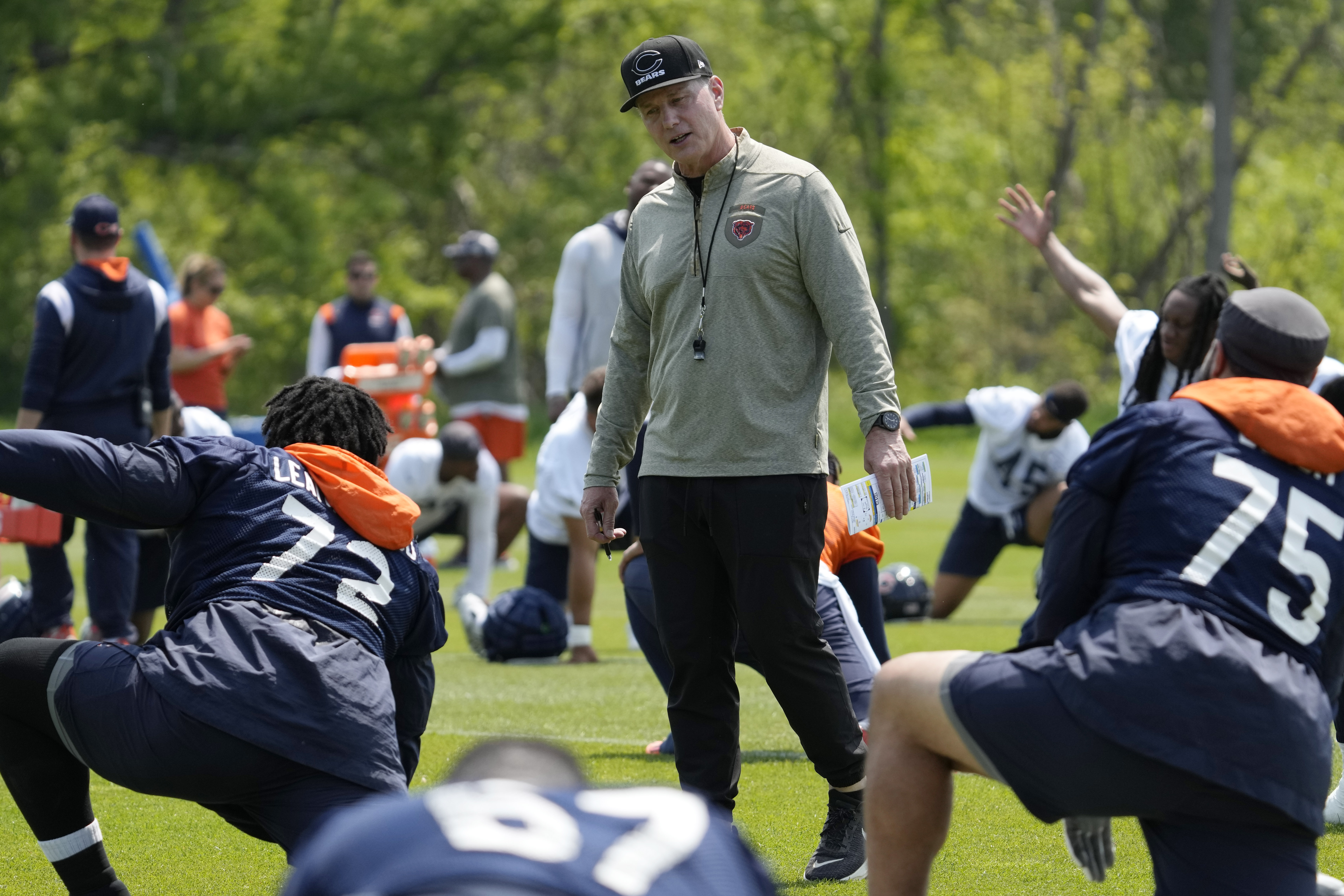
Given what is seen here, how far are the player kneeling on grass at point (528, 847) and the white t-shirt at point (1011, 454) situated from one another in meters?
8.56

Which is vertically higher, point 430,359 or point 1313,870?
point 1313,870

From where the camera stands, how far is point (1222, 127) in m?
24.8

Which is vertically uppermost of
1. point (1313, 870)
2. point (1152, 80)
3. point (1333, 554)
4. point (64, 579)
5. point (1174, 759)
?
point (1333, 554)

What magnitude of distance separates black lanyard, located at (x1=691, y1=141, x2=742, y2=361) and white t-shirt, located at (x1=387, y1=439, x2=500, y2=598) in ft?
18.9

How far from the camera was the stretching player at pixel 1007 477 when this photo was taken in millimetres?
10375

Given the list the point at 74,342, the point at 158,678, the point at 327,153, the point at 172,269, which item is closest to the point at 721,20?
the point at 327,153

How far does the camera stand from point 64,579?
26.8ft

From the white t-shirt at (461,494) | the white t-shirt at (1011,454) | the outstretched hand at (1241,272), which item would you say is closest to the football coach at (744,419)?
the outstretched hand at (1241,272)

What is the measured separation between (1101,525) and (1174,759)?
46 centimetres

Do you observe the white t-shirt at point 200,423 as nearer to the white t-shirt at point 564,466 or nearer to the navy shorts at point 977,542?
the white t-shirt at point 564,466

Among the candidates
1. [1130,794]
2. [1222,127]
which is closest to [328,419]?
[1130,794]

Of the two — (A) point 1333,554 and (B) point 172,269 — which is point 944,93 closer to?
(B) point 172,269

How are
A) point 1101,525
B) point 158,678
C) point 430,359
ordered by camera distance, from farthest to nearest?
1. point 430,359
2. point 158,678
3. point 1101,525

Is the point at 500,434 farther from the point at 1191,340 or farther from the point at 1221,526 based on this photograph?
the point at 1221,526
